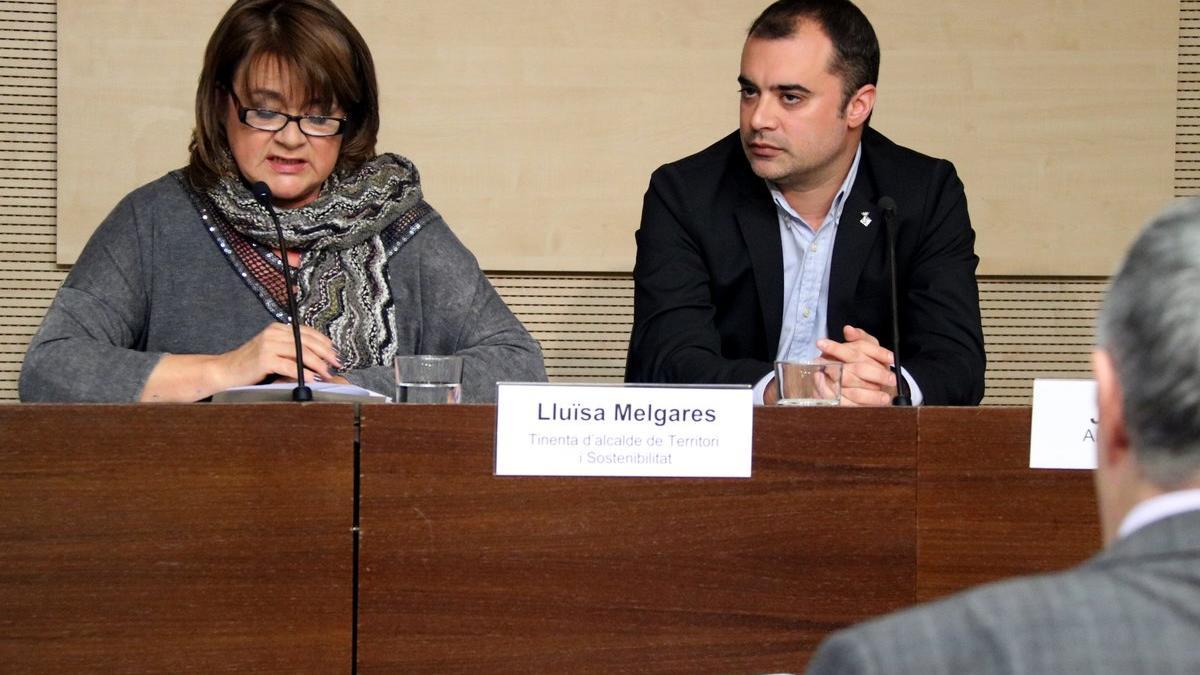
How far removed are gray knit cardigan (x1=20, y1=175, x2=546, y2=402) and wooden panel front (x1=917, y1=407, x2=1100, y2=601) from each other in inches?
32.3

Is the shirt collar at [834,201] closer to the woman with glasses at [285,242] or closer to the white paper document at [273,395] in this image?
the woman with glasses at [285,242]

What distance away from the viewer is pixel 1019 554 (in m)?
1.69

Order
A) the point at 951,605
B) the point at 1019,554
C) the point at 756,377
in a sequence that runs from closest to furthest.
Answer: the point at 951,605
the point at 1019,554
the point at 756,377

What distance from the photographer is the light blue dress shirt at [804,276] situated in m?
2.63

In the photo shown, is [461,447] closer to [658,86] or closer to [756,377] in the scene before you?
[756,377]

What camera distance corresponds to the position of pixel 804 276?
265 cm

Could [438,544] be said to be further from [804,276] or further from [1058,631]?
[804,276]

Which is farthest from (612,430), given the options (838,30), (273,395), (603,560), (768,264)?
(838,30)

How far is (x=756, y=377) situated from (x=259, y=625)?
38.0 inches

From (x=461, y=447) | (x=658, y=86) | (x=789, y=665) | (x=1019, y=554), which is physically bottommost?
(x=789, y=665)

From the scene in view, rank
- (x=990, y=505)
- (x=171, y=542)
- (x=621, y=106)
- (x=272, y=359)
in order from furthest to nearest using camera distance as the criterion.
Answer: (x=621, y=106)
(x=272, y=359)
(x=990, y=505)
(x=171, y=542)

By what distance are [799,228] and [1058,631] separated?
2.07 metres

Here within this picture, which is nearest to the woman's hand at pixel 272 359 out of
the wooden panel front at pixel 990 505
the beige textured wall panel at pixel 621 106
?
the wooden panel front at pixel 990 505

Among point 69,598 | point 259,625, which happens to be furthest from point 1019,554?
point 69,598
